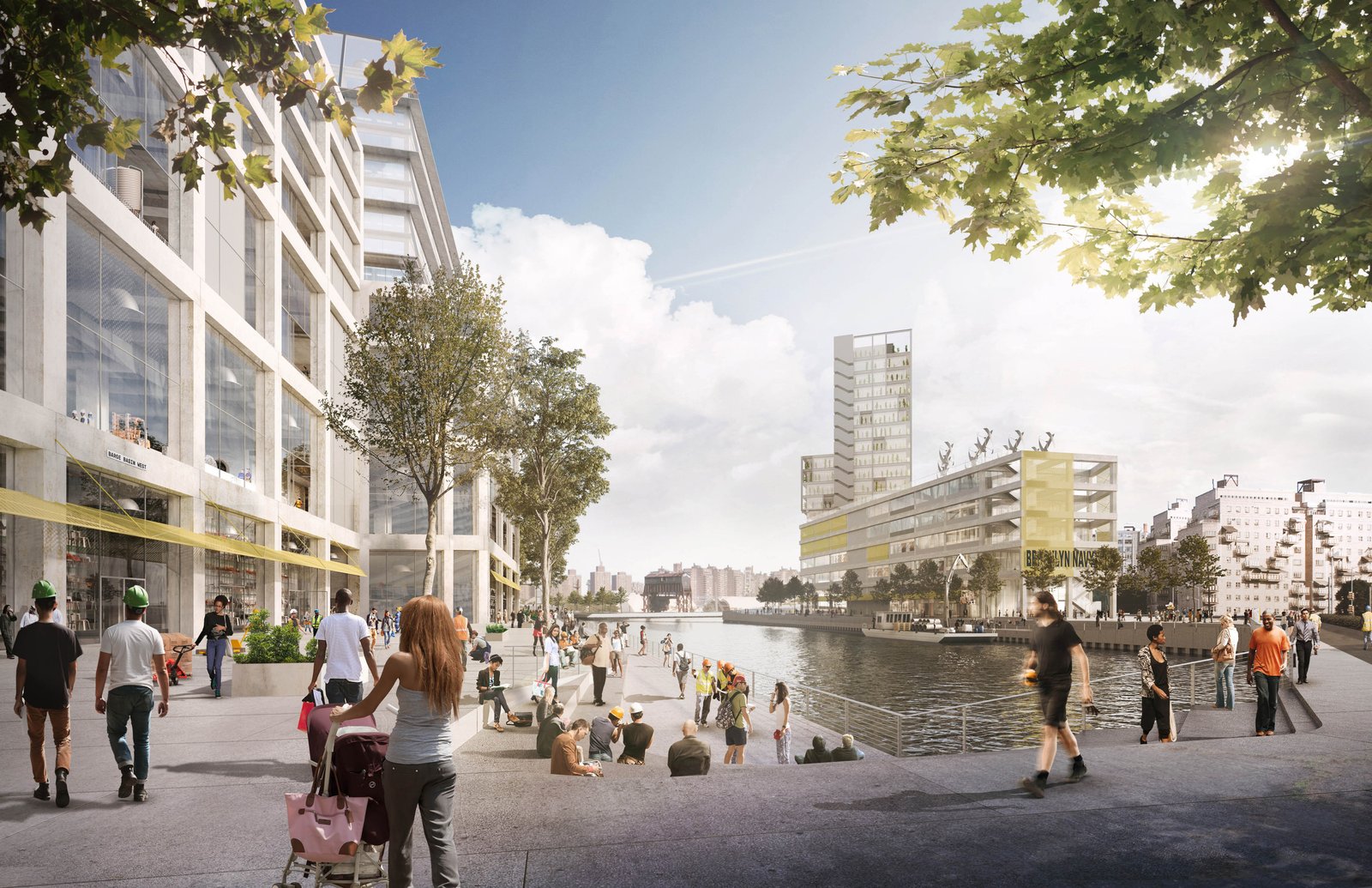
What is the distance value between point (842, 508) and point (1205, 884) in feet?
486

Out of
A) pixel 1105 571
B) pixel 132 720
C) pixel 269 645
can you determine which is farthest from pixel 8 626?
pixel 1105 571

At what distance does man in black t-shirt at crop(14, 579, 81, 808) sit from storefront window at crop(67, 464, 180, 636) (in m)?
13.8

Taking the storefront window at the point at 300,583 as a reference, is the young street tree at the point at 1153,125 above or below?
above

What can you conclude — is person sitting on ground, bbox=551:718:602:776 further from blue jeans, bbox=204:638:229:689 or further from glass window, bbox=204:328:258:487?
glass window, bbox=204:328:258:487

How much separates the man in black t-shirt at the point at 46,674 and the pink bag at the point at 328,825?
12.3 ft

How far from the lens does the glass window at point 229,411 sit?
1162 inches

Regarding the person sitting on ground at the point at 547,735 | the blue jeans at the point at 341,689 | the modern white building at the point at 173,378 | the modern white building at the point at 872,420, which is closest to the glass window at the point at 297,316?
the modern white building at the point at 173,378

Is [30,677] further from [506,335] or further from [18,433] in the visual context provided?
[506,335]

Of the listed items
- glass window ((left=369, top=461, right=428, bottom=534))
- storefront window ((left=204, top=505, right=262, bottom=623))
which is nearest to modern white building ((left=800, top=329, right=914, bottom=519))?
glass window ((left=369, top=461, right=428, bottom=534))

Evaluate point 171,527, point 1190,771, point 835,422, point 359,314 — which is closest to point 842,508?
point 835,422

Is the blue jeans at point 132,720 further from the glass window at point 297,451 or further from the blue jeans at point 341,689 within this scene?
the glass window at point 297,451

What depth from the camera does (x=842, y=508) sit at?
495ft

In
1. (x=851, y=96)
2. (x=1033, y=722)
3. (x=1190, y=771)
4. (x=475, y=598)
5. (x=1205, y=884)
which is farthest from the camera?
(x=475, y=598)

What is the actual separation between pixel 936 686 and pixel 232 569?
1220 inches
